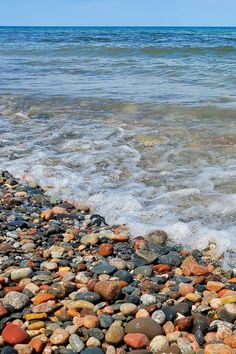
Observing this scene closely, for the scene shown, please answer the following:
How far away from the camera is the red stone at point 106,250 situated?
3.05 meters

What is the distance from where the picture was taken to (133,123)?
23.6 ft

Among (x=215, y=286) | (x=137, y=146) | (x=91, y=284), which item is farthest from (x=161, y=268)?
(x=137, y=146)

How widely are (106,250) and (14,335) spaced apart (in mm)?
1066

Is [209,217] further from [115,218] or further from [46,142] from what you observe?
[46,142]

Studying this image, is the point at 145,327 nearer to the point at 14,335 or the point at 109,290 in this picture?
the point at 109,290

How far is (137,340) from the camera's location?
2102 mm

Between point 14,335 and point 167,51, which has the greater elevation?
point 167,51

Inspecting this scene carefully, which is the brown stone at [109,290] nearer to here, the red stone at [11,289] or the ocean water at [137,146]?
the red stone at [11,289]

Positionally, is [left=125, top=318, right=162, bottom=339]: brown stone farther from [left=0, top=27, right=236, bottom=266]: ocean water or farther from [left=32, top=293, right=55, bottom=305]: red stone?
[left=0, top=27, right=236, bottom=266]: ocean water

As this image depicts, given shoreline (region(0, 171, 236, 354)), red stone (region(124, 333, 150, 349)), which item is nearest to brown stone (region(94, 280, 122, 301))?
shoreline (region(0, 171, 236, 354))

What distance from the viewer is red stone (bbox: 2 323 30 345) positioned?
2090 millimetres

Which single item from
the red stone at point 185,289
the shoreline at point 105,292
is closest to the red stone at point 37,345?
the shoreline at point 105,292

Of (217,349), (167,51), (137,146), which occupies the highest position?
(167,51)

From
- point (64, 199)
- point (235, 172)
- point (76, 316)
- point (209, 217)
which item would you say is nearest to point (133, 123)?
point (235, 172)
